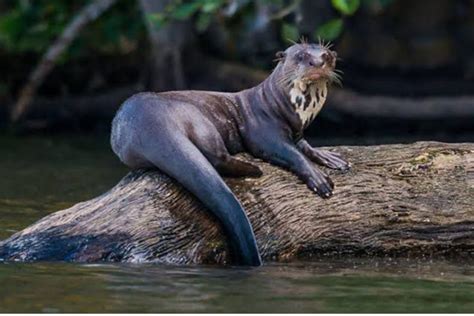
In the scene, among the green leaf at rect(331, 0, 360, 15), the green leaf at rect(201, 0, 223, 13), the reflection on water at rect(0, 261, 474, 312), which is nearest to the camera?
the reflection on water at rect(0, 261, 474, 312)

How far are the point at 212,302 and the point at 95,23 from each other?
9739 mm

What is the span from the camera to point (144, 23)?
1403cm

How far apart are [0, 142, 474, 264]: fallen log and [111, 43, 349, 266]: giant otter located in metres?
0.08

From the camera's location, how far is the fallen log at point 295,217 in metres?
5.85

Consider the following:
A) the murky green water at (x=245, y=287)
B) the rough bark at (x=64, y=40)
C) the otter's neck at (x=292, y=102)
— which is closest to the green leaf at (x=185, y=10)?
the rough bark at (x=64, y=40)

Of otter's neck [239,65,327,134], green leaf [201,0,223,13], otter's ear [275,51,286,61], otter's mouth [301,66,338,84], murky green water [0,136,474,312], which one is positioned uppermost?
otter's ear [275,51,286,61]

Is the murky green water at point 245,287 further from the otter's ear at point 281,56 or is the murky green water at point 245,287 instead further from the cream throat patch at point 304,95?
the otter's ear at point 281,56

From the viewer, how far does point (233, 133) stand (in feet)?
20.8

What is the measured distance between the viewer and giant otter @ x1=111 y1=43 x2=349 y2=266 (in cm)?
584

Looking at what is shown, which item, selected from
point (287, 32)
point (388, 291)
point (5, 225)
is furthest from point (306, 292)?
point (287, 32)

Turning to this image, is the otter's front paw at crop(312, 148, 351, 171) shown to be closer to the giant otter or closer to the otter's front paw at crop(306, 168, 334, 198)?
the giant otter

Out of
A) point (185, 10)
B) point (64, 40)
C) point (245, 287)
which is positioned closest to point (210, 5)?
point (185, 10)

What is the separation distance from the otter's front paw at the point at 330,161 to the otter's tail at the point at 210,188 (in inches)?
26.1

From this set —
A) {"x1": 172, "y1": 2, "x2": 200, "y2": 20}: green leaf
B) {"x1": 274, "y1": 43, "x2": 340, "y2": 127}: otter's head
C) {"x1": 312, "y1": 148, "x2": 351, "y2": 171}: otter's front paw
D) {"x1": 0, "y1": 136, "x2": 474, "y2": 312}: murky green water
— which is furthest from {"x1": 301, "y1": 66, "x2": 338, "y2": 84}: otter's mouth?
{"x1": 172, "y1": 2, "x2": 200, "y2": 20}: green leaf
